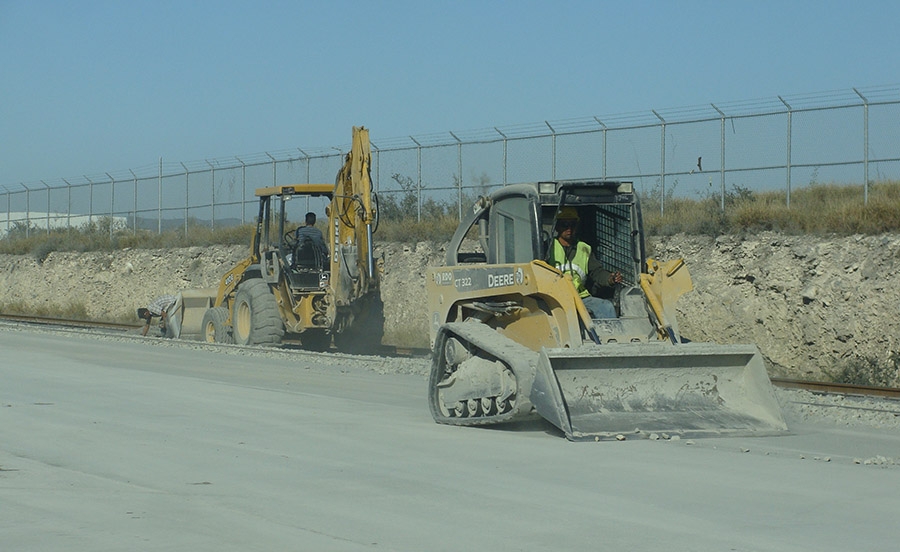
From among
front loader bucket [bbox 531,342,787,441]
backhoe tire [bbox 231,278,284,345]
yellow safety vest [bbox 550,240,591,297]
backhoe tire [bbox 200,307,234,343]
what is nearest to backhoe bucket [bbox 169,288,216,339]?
backhoe tire [bbox 200,307,234,343]

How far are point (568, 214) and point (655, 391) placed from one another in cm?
252

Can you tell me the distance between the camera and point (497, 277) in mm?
12125

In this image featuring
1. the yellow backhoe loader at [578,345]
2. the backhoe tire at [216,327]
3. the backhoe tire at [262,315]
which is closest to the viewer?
the yellow backhoe loader at [578,345]

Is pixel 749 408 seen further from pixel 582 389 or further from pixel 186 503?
pixel 186 503

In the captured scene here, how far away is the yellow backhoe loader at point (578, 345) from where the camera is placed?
35.4ft

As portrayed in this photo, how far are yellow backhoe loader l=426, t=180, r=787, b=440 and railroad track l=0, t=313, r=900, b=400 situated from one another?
4687 mm

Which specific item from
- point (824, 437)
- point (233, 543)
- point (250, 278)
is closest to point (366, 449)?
point (233, 543)

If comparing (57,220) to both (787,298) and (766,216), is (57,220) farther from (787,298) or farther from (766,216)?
(787,298)

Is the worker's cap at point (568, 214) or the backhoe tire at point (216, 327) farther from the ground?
the worker's cap at point (568, 214)

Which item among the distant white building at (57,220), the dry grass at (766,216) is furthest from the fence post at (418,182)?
the distant white building at (57,220)

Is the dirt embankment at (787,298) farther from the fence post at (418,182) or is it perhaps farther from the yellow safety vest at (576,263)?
the yellow safety vest at (576,263)

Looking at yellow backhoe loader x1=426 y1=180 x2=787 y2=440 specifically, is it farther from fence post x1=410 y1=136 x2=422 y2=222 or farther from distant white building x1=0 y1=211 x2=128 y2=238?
distant white building x1=0 y1=211 x2=128 y2=238

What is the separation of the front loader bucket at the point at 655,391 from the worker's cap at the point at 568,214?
206cm

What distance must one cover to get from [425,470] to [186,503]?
2090mm
